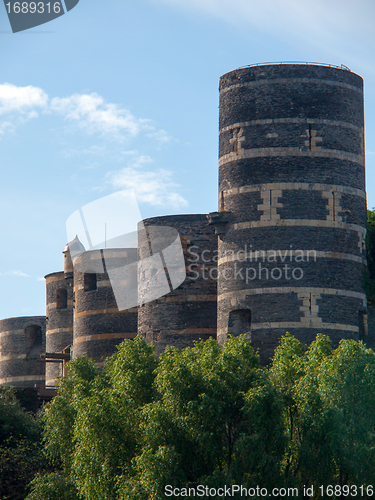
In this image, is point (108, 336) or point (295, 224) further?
point (108, 336)

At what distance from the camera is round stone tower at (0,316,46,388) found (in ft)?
211

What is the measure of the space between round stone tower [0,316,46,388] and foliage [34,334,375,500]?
39.0 meters

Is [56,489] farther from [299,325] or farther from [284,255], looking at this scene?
Answer: [284,255]

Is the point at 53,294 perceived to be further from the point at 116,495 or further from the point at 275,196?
the point at 116,495

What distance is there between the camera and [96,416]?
966 inches

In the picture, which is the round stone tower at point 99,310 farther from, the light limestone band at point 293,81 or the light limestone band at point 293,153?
the light limestone band at point 293,81

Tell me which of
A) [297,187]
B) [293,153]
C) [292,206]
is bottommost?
[292,206]

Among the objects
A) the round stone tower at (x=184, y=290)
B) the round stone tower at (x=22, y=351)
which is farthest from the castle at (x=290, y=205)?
the round stone tower at (x=22, y=351)

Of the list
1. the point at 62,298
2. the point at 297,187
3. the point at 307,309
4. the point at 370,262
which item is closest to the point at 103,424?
the point at 307,309

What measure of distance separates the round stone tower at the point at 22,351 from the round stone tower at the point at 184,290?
27.9 meters

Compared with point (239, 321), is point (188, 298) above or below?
above

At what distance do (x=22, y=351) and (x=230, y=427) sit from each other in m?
43.7

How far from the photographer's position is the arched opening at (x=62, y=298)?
5628cm

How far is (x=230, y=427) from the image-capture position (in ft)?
77.9
